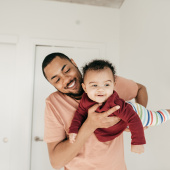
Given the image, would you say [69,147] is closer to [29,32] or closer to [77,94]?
[77,94]

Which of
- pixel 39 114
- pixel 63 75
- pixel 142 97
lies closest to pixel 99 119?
pixel 63 75

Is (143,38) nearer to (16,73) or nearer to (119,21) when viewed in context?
→ (119,21)

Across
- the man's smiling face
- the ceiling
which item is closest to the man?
the man's smiling face

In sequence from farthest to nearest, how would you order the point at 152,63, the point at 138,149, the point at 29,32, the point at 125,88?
the point at 29,32 → the point at 152,63 → the point at 125,88 → the point at 138,149

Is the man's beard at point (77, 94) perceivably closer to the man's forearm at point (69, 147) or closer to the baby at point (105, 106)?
the baby at point (105, 106)

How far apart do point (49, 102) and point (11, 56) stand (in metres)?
1.52

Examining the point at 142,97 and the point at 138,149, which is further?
the point at 142,97

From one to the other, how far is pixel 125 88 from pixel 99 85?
1.03 feet

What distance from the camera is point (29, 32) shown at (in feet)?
6.85

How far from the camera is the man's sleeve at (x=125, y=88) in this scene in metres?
1.06

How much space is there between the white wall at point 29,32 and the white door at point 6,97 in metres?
0.09

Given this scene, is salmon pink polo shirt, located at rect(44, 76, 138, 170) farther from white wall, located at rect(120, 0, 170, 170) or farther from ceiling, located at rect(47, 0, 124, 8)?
ceiling, located at rect(47, 0, 124, 8)

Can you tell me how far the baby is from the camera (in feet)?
2.57

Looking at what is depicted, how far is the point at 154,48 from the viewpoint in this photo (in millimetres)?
1334
